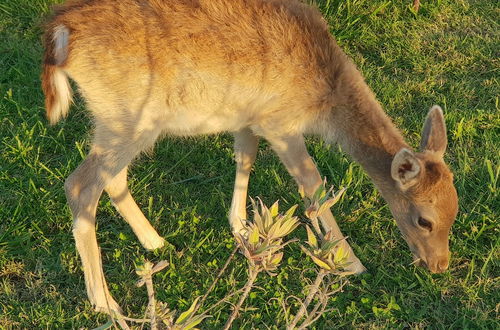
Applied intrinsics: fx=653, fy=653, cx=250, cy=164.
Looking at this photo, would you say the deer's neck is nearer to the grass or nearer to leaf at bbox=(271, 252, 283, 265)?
the grass

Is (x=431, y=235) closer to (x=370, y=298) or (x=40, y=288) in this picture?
(x=370, y=298)

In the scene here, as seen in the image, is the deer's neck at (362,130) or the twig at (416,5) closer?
the deer's neck at (362,130)

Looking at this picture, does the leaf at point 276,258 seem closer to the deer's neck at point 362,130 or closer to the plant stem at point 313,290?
the plant stem at point 313,290

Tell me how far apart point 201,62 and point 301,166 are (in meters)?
0.92

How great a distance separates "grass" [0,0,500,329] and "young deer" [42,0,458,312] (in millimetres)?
241

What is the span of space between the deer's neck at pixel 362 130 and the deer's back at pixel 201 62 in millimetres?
121

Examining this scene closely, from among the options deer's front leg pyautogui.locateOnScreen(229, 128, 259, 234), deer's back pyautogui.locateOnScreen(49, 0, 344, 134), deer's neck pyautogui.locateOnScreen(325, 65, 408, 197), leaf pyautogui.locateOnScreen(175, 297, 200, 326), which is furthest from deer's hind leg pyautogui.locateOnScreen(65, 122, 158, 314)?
leaf pyautogui.locateOnScreen(175, 297, 200, 326)

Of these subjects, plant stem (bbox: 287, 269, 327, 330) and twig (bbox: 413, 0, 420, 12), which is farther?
twig (bbox: 413, 0, 420, 12)

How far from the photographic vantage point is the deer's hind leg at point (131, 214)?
166 inches

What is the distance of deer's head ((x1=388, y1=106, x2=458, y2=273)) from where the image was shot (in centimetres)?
373

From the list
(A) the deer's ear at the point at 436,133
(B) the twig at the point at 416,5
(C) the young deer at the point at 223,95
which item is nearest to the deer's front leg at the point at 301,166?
(C) the young deer at the point at 223,95

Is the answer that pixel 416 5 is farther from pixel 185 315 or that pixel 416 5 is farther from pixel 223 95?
pixel 185 315

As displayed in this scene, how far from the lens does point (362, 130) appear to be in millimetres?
4109

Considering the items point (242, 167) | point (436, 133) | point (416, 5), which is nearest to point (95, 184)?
point (242, 167)
